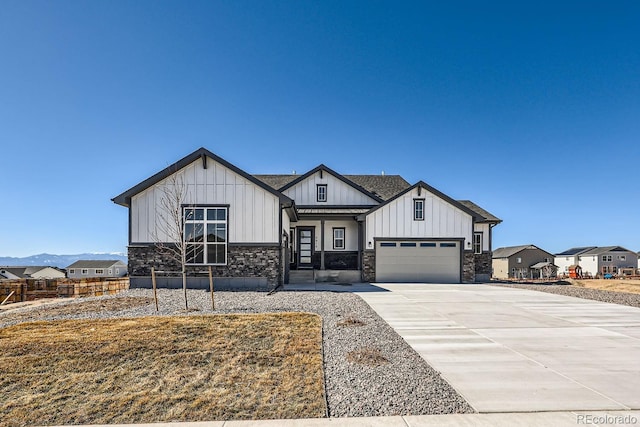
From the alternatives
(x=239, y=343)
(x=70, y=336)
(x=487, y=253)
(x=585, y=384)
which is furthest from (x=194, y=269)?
(x=487, y=253)

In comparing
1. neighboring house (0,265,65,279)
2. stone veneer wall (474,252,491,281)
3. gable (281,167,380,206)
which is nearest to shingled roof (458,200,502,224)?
stone veneer wall (474,252,491,281)

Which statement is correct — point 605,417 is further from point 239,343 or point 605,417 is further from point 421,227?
point 421,227

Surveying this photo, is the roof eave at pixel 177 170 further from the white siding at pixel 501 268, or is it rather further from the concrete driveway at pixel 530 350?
the white siding at pixel 501 268

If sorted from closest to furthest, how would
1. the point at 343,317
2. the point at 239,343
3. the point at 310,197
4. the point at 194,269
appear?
1. the point at 239,343
2. the point at 343,317
3. the point at 194,269
4. the point at 310,197

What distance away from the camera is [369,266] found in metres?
18.3

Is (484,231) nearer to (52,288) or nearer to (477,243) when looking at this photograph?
(477,243)

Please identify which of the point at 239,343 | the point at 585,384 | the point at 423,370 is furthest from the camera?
the point at 239,343

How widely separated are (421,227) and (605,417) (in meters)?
15.0

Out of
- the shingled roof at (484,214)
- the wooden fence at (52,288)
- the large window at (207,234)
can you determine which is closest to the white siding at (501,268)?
the shingled roof at (484,214)

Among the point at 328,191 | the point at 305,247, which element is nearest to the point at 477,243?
→ the point at 328,191

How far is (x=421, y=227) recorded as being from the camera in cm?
1834

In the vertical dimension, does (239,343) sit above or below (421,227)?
below

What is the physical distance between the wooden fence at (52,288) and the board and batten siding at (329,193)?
34.2 feet

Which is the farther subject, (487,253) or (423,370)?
(487,253)
